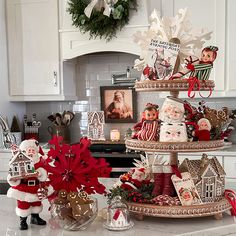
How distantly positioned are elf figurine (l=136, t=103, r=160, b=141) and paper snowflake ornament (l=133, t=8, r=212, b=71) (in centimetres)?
20

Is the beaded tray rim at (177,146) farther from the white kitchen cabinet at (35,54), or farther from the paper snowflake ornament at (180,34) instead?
the white kitchen cabinet at (35,54)

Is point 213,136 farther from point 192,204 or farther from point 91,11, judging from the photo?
point 91,11

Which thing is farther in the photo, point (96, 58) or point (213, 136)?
point (96, 58)

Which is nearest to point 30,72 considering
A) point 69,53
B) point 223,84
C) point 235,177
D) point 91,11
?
point 69,53

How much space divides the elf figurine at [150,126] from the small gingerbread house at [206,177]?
0.17 meters

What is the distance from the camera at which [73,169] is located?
1.35 metres

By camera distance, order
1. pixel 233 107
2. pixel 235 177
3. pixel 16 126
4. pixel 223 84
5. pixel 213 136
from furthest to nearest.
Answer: pixel 16 126
pixel 233 107
pixel 223 84
pixel 235 177
pixel 213 136

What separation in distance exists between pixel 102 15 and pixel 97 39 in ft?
0.79

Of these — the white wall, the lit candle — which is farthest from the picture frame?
the white wall

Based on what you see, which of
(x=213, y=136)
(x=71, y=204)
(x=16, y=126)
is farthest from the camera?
(x=16, y=126)

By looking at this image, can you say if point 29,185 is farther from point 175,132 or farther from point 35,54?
point 35,54

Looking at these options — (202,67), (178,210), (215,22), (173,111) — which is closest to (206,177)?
(178,210)

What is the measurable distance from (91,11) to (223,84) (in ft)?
4.35

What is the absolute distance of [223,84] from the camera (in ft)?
10.8
